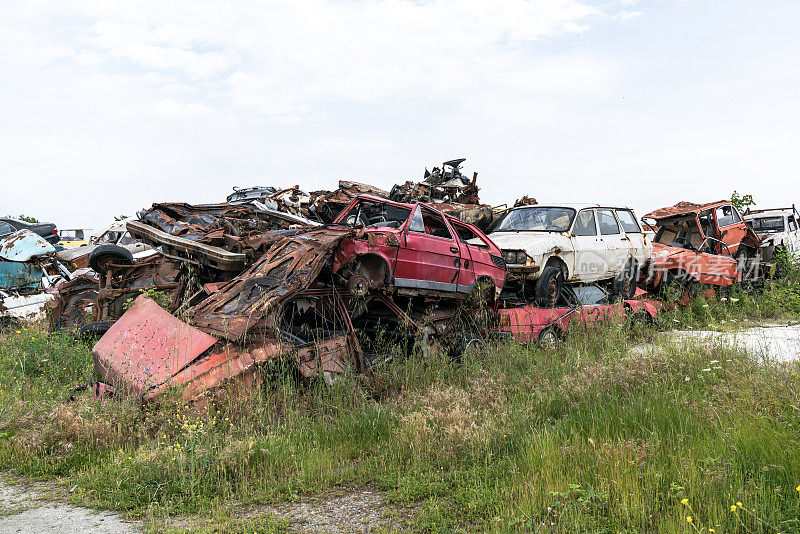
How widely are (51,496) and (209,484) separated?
1.22 meters

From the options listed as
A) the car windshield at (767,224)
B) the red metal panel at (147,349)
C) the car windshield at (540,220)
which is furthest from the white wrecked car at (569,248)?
the car windshield at (767,224)

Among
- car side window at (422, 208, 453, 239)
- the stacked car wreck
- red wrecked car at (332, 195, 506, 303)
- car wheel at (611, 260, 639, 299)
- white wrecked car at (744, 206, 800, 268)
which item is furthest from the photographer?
white wrecked car at (744, 206, 800, 268)

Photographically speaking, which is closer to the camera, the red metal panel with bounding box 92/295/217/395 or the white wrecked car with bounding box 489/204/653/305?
the red metal panel with bounding box 92/295/217/395

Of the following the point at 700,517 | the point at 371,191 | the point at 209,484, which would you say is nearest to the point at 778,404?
the point at 700,517

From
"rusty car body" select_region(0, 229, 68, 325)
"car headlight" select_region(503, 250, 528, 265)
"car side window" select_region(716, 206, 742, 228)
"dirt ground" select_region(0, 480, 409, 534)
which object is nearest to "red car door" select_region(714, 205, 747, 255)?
"car side window" select_region(716, 206, 742, 228)

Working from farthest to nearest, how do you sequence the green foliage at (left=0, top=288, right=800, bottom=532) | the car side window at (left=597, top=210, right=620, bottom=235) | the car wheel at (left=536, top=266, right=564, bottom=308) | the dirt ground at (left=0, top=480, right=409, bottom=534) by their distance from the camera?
the car side window at (left=597, top=210, right=620, bottom=235) → the car wheel at (left=536, top=266, right=564, bottom=308) → the dirt ground at (left=0, top=480, right=409, bottom=534) → the green foliage at (left=0, top=288, right=800, bottom=532)

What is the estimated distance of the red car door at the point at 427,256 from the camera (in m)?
7.43

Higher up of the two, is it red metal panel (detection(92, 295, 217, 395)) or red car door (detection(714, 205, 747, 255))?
red car door (detection(714, 205, 747, 255))

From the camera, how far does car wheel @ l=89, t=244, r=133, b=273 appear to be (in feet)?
29.3

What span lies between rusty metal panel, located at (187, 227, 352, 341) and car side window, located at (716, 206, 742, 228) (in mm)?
11799

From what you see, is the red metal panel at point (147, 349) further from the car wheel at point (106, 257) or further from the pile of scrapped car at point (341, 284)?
the car wheel at point (106, 257)

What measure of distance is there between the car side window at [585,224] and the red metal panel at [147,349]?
7.31 m

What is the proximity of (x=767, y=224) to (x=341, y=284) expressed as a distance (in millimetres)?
16944

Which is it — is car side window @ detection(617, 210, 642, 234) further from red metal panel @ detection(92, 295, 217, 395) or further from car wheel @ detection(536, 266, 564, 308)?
red metal panel @ detection(92, 295, 217, 395)
